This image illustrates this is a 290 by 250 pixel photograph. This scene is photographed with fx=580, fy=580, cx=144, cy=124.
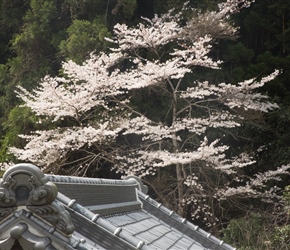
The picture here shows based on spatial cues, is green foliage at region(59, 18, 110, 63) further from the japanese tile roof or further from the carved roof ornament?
the carved roof ornament

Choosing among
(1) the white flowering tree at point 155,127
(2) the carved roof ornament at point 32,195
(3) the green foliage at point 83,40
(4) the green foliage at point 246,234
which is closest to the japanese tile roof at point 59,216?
(2) the carved roof ornament at point 32,195

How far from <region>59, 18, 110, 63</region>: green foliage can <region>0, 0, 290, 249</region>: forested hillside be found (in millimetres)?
22

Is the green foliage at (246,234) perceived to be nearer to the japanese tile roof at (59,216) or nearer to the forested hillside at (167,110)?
the forested hillside at (167,110)

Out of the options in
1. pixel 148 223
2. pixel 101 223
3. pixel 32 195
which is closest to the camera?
pixel 32 195

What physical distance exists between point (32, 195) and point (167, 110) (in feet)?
37.0

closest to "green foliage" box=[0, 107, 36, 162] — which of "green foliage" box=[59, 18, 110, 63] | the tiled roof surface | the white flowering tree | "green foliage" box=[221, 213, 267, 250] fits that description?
the white flowering tree

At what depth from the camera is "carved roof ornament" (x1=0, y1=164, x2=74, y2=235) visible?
5.17 feet

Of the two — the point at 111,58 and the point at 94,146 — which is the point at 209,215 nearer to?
the point at 94,146

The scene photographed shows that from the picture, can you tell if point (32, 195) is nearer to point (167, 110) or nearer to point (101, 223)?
point (101, 223)

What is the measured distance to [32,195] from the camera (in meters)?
1.58

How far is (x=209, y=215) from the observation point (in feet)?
36.7

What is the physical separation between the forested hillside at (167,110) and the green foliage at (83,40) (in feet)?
0.07

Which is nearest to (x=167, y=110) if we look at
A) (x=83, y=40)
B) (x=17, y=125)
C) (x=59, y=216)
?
(x=83, y=40)

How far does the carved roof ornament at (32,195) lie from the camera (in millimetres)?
1575
